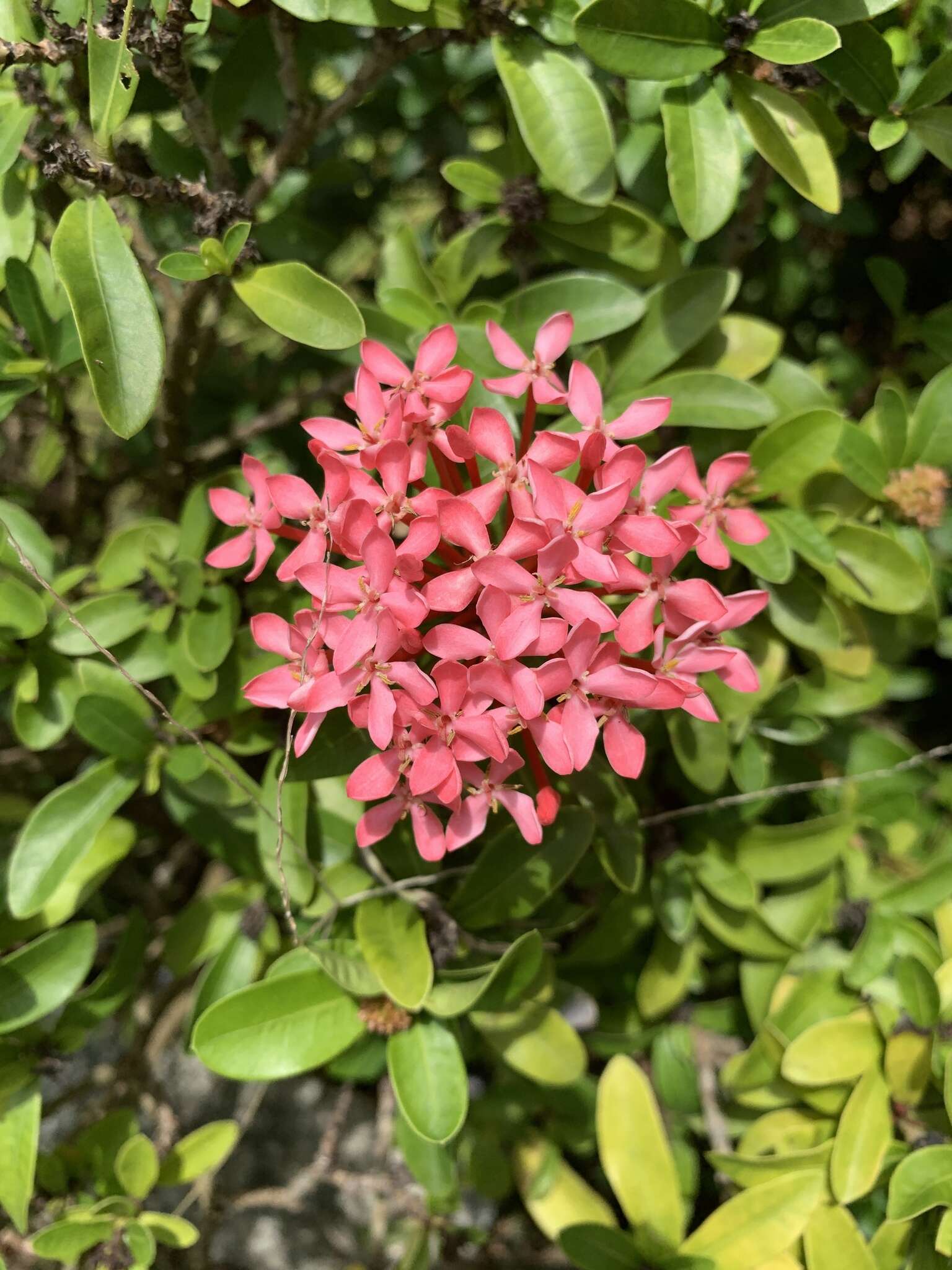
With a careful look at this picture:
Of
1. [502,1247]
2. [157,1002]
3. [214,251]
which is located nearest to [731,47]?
[214,251]

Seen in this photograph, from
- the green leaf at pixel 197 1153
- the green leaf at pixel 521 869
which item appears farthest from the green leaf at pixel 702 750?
the green leaf at pixel 197 1153

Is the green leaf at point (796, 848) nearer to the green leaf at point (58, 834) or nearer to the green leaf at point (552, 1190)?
the green leaf at point (552, 1190)

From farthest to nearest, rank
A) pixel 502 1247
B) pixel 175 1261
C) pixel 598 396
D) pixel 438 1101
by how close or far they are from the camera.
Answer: pixel 502 1247 → pixel 175 1261 → pixel 438 1101 → pixel 598 396

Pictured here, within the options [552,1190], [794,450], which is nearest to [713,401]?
[794,450]

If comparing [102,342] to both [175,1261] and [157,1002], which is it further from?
[175,1261]

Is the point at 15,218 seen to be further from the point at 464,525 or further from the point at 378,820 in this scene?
the point at 378,820
